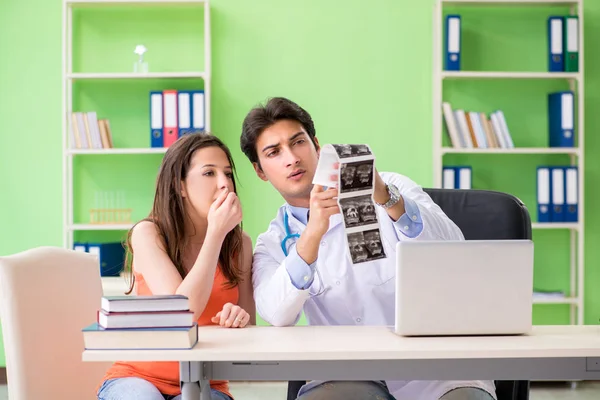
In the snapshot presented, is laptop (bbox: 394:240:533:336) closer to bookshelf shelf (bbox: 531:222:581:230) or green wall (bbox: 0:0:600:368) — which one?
bookshelf shelf (bbox: 531:222:581:230)

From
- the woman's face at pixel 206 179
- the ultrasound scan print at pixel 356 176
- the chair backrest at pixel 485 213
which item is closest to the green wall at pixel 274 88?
the chair backrest at pixel 485 213

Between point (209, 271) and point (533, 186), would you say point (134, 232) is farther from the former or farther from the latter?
point (533, 186)

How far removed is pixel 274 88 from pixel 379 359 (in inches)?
129

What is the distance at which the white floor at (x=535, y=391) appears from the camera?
165 inches

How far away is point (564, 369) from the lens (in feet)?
5.23

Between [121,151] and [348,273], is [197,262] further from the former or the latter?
[121,151]

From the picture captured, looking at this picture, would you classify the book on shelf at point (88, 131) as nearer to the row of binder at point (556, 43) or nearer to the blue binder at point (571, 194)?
the row of binder at point (556, 43)

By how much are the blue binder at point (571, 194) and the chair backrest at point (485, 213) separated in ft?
7.20

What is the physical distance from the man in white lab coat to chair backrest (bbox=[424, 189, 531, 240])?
0.15 meters

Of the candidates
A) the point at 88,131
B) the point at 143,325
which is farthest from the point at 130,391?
the point at 88,131

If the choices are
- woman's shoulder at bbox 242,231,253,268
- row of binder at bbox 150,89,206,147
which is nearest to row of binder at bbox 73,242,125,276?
row of binder at bbox 150,89,206,147

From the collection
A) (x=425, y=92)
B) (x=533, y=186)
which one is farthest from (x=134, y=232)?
(x=533, y=186)

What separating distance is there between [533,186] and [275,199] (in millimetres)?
1618

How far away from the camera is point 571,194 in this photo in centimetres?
441
